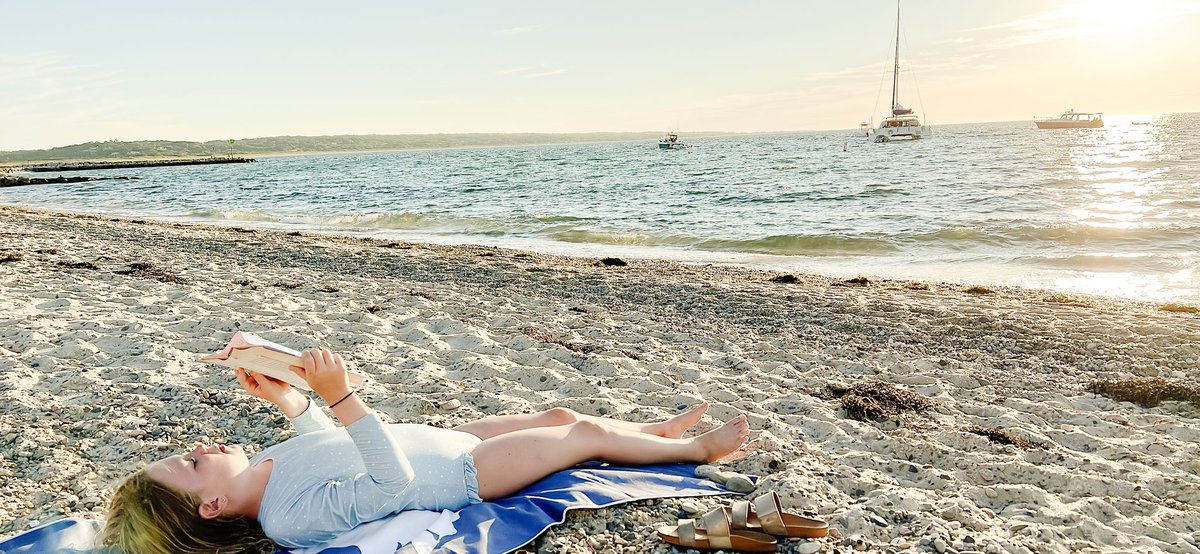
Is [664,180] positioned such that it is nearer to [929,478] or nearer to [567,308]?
[567,308]

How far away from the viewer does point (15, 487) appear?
3434 mm

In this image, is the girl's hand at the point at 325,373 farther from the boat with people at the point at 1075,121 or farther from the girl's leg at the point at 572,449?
the boat with people at the point at 1075,121

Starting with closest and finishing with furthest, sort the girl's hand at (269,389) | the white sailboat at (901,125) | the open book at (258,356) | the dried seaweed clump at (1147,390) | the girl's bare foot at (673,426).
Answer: the open book at (258,356)
the girl's hand at (269,389)
the girl's bare foot at (673,426)
the dried seaweed clump at (1147,390)
the white sailboat at (901,125)

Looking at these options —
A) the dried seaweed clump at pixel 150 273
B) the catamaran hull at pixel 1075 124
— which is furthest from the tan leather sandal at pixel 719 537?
the catamaran hull at pixel 1075 124

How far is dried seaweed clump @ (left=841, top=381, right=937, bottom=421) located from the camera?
4590mm

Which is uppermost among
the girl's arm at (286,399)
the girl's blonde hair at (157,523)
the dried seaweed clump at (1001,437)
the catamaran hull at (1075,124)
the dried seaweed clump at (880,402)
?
the catamaran hull at (1075,124)

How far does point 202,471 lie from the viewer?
2.89 metres

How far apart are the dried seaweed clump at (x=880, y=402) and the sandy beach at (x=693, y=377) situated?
0.10 m

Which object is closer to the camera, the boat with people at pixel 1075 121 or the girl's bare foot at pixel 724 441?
the girl's bare foot at pixel 724 441

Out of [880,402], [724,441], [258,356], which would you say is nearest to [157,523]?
[258,356]

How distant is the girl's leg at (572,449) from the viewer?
324cm

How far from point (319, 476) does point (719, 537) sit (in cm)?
159

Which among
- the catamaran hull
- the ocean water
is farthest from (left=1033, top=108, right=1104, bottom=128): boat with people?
the ocean water

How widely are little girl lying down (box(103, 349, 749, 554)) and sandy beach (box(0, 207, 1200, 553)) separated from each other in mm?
452
